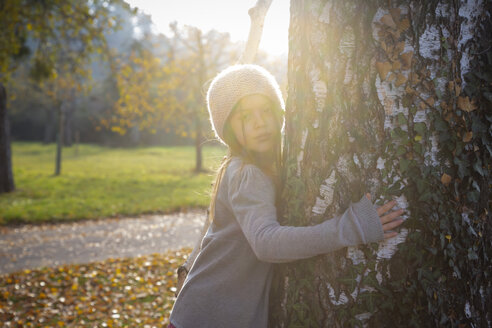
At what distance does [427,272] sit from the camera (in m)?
1.54

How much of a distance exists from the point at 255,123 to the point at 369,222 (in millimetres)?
807

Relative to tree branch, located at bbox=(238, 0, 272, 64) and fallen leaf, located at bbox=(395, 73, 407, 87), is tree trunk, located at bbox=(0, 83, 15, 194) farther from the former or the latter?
fallen leaf, located at bbox=(395, 73, 407, 87)

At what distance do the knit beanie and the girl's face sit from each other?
0.04 m

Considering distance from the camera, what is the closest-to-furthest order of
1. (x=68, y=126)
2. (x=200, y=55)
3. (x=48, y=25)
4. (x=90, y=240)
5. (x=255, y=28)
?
(x=255, y=28) → (x=90, y=240) → (x=48, y=25) → (x=200, y=55) → (x=68, y=126)

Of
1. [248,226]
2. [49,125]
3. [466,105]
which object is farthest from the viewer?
[49,125]

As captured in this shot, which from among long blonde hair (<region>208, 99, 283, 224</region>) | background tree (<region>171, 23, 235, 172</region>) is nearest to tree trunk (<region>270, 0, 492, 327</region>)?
long blonde hair (<region>208, 99, 283, 224</region>)

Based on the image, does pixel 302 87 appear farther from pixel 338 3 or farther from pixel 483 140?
pixel 483 140

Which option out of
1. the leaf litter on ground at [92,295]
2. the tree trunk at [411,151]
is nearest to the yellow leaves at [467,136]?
the tree trunk at [411,151]

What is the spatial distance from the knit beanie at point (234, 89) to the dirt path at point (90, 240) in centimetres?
518

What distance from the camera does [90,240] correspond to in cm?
741

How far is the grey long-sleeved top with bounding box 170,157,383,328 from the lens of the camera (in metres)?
1.54

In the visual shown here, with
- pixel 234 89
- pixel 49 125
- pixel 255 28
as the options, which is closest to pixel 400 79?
pixel 234 89

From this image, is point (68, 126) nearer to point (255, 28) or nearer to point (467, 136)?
point (255, 28)

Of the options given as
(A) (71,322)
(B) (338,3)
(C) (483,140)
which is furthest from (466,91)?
(A) (71,322)
